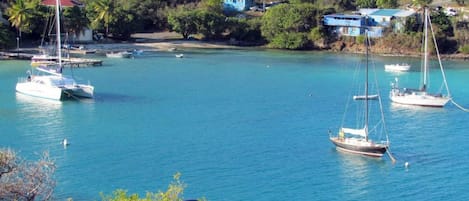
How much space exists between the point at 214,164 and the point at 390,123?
18.4 metres

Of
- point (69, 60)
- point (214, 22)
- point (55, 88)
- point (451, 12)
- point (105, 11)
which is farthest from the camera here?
point (451, 12)

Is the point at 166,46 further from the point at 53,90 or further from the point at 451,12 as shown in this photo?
the point at 53,90

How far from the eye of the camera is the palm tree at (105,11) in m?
107

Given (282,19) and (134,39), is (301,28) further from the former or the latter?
(134,39)

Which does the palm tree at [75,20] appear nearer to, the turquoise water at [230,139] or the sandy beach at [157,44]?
the sandy beach at [157,44]

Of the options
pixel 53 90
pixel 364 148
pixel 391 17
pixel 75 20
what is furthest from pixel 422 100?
pixel 75 20

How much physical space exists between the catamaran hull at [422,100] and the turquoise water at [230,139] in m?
0.88

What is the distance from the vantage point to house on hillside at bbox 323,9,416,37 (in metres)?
110

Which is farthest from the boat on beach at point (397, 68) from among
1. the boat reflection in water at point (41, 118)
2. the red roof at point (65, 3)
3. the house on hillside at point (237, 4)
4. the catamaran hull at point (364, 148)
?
the red roof at point (65, 3)

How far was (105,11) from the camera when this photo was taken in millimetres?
107188

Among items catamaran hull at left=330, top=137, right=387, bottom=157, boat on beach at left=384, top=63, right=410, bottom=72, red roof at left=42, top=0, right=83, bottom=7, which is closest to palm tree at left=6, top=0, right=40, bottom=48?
red roof at left=42, top=0, right=83, bottom=7

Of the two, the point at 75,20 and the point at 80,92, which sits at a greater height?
the point at 75,20

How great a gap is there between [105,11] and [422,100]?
57509mm

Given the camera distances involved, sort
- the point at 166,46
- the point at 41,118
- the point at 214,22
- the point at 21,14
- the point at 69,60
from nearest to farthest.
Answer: the point at 41,118 < the point at 69,60 < the point at 21,14 < the point at 166,46 < the point at 214,22
